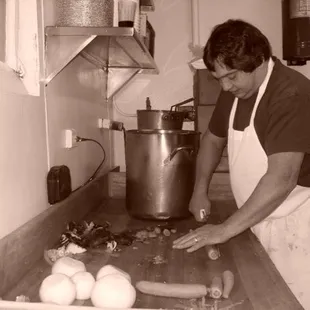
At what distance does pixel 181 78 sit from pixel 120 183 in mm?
702

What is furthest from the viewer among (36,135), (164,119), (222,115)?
(164,119)

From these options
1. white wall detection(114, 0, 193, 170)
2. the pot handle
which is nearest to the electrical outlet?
the pot handle

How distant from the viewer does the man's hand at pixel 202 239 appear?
1.25 meters

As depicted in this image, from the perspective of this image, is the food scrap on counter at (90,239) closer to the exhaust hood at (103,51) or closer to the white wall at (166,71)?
the exhaust hood at (103,51)

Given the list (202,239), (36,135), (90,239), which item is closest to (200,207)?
(202,239)

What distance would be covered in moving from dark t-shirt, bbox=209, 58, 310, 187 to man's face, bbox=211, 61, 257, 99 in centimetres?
6

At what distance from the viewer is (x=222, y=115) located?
1.72 meters

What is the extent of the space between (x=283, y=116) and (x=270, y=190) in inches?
8.0

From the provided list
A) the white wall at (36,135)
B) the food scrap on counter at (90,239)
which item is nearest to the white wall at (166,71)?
the white wall at (36,135)

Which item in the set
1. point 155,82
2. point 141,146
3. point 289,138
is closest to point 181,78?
point 155,82

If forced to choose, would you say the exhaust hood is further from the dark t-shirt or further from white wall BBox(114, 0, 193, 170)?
the dark t-shirt

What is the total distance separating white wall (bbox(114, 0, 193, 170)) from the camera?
2418 millimetres

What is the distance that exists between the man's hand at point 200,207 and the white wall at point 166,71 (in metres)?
0.90

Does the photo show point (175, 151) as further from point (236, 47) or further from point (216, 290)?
point (216, 290)
